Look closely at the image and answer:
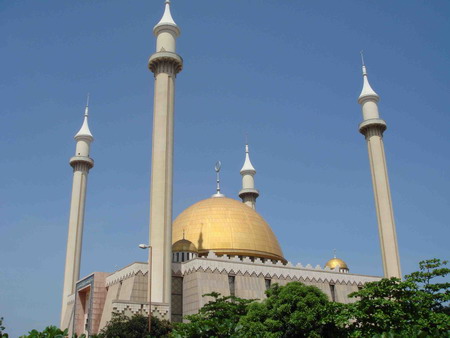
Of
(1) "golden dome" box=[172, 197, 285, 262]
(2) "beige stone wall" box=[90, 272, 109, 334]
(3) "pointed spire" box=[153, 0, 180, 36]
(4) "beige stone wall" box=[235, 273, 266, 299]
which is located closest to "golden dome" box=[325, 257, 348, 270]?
(1) "golden dome" box=[172, 197, 285, 262]

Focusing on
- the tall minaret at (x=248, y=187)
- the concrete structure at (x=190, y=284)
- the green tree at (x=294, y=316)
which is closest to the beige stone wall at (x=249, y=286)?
the concrete structure at (x=190, y=284)

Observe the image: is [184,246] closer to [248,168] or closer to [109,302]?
[109,302]

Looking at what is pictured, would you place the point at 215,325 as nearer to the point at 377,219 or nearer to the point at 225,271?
the point at 225,271

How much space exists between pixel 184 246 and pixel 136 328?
10999 mm

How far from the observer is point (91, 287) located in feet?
131

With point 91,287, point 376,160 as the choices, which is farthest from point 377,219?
point 91,287

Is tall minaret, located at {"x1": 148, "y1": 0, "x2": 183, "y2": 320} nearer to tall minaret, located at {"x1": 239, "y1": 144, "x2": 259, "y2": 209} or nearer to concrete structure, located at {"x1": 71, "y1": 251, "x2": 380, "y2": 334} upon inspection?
concrete structure, located at {"x1": 71, "y1": 251, "x2": 380, "y2": 334}

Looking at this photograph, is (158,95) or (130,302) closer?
(130,302)

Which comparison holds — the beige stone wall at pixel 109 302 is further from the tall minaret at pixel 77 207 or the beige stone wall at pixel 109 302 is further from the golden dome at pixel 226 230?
the golden dome at pixel 226 230

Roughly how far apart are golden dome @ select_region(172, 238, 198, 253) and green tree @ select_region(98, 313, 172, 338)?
9364 mm

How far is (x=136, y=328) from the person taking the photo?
29.8 meters

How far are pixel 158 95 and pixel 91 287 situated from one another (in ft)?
51.9

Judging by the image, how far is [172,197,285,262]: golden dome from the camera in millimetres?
43281

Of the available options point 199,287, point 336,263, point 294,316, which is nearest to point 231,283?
point 199,287
